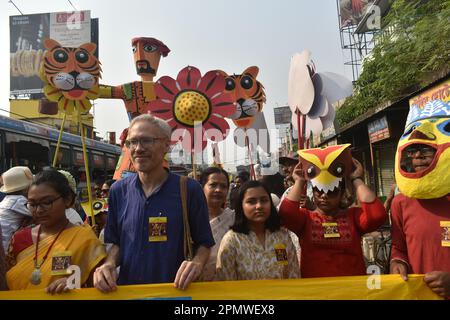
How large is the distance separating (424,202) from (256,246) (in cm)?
89

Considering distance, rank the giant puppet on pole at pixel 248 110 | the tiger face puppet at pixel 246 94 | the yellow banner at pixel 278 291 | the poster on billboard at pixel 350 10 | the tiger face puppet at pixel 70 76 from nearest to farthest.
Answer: the yellow banner at pixel 278 291, the tiger face puppet at pixel 70 76, the giant puppet on pole at pixel 248 110, the tiger face puppet at pixel 246 94, the poster on billboard at pixel 350 10

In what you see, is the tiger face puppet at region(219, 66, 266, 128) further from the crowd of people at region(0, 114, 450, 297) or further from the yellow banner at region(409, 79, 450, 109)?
the crowd of people at region(0, 114, 450, 297)

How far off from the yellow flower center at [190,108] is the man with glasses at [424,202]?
7.28 feet

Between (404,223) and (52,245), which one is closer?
(52,245)

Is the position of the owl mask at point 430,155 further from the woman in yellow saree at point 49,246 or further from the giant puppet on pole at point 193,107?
the giant puppet on pole at point 193,107

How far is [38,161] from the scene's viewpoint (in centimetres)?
841

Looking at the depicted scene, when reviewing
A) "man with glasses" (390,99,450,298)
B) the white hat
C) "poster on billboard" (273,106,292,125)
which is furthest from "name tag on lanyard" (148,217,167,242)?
"poster on billboard" (273,106,292,125)

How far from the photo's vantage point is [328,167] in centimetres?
219

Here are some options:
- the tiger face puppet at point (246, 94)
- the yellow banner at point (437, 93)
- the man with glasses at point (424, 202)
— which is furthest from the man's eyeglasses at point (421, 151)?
the tiger face puppet at point (246, 94)

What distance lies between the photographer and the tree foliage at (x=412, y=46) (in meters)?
6.31

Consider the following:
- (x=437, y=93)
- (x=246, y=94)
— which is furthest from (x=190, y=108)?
(x=437, y=93)
